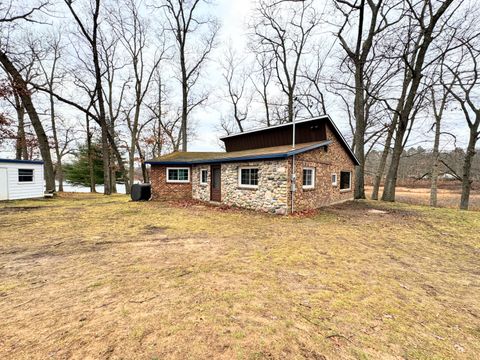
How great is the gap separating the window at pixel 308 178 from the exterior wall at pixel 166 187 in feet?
23.2

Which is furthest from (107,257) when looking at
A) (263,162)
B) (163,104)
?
(163,104)

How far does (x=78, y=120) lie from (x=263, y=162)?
77.4ft

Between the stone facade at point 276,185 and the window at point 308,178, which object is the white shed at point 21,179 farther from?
the window at point 308,178

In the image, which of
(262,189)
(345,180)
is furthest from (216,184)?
(345,180)

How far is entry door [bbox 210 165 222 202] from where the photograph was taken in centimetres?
1131

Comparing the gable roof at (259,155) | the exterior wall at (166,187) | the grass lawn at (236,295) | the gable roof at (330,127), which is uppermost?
the gable roof at (330,127)

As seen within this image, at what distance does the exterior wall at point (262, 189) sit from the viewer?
8.50 meters

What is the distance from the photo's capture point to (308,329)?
7.34ft

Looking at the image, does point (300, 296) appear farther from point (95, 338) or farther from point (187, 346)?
point (95, 338)

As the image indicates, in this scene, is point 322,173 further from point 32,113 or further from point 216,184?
point 32,113

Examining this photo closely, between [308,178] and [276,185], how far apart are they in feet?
7.06

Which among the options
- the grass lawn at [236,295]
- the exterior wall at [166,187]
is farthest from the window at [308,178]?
the exterior wall at [166,187]

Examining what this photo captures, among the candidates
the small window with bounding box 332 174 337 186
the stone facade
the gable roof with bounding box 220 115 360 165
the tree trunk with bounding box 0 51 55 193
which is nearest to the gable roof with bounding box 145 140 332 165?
the stone facade

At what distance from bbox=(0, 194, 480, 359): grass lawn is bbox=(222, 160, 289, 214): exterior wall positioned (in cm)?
297
